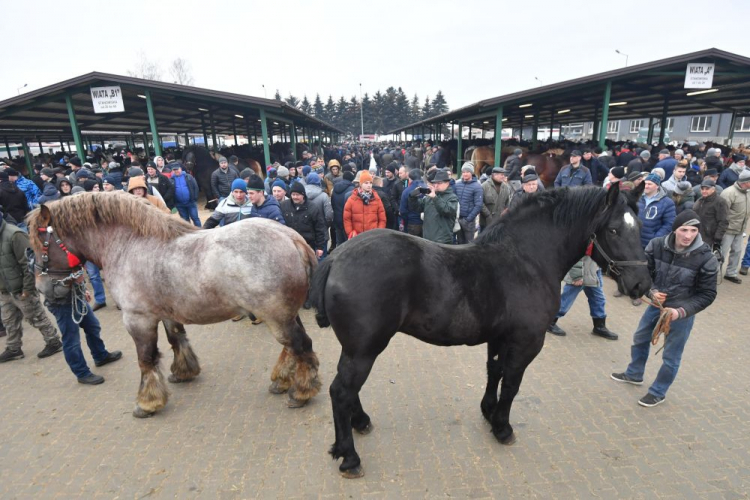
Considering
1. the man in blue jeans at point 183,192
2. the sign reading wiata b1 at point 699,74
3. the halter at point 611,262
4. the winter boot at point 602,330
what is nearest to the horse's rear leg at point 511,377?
the halter at point 611,262

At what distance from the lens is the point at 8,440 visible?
3348 mm

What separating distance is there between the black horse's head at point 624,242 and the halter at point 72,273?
15.4 feet

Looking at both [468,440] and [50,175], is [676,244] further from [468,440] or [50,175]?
[50,175]

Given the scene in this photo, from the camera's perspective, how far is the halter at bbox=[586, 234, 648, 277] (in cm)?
282

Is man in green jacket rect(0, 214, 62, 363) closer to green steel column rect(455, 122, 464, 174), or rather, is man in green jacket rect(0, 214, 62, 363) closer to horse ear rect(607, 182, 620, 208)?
horse ear rect(607, 182, 620, 208)

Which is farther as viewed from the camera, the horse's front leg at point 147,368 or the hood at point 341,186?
the hood at point 341,186

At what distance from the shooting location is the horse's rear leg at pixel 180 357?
4.11m

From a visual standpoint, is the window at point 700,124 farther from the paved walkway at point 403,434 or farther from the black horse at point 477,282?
the black horse at point 477,282

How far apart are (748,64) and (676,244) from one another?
12.1 metres

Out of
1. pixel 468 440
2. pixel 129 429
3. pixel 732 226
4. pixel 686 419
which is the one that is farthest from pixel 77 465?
pixel 732 226

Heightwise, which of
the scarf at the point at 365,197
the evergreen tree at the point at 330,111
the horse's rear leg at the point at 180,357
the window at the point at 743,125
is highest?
the evergreen tree at the point at 330,111

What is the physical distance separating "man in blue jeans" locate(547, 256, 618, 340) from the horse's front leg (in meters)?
4.54

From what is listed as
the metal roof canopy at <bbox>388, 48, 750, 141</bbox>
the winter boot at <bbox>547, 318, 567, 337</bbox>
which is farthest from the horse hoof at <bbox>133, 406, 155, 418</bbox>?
the metal roof canopy at <bbox>388, 48, 750, 141</bbox>

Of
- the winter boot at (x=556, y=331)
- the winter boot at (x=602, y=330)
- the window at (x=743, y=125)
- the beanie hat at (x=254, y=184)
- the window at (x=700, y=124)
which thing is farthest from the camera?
the window at (x=700, y=124)
